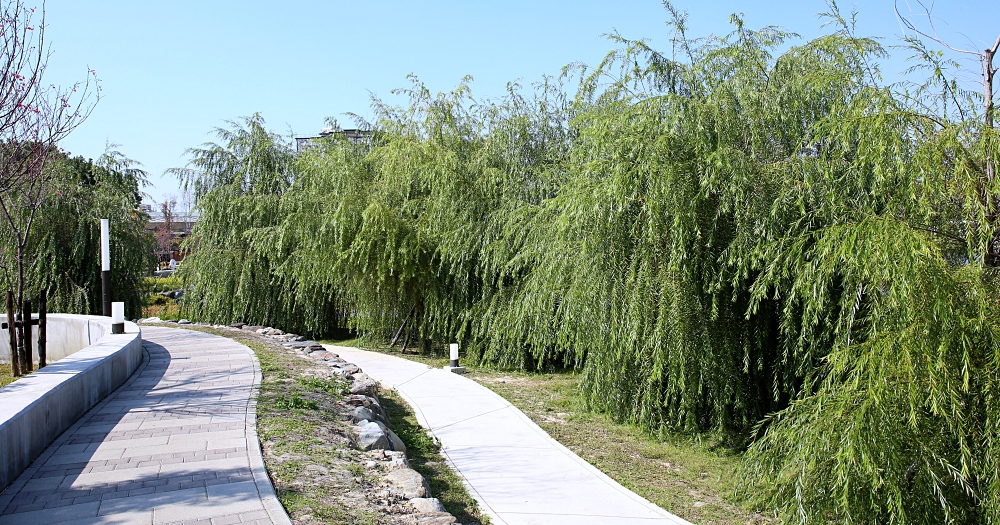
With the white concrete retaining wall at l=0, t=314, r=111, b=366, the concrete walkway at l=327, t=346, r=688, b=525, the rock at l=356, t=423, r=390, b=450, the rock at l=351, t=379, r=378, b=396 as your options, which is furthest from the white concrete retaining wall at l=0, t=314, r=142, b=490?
the concrete walkway at l=327, t=346, r=688, b=525

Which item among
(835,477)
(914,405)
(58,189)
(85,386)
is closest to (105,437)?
(85,386)

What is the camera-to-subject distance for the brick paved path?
4004mm

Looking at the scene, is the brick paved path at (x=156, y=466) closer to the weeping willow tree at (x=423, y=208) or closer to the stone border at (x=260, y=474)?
the stone border at (x=260, y=474)

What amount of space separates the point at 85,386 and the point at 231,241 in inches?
427

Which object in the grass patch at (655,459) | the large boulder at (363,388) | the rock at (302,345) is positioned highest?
the rock at (302,345)

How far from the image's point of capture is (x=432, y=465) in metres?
6.87

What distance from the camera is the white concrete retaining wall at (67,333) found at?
10.6 m

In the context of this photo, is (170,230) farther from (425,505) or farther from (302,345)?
(425,505)

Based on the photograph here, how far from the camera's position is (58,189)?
Result: 15094 mm

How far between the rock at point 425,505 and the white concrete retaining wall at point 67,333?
292 inches

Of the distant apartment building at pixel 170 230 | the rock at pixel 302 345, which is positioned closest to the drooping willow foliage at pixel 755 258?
the rock at pixel 302 345

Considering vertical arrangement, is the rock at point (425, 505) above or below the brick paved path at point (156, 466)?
below

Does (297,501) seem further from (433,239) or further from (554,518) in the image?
(433,239)

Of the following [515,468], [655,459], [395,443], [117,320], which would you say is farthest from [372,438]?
[117,320]
